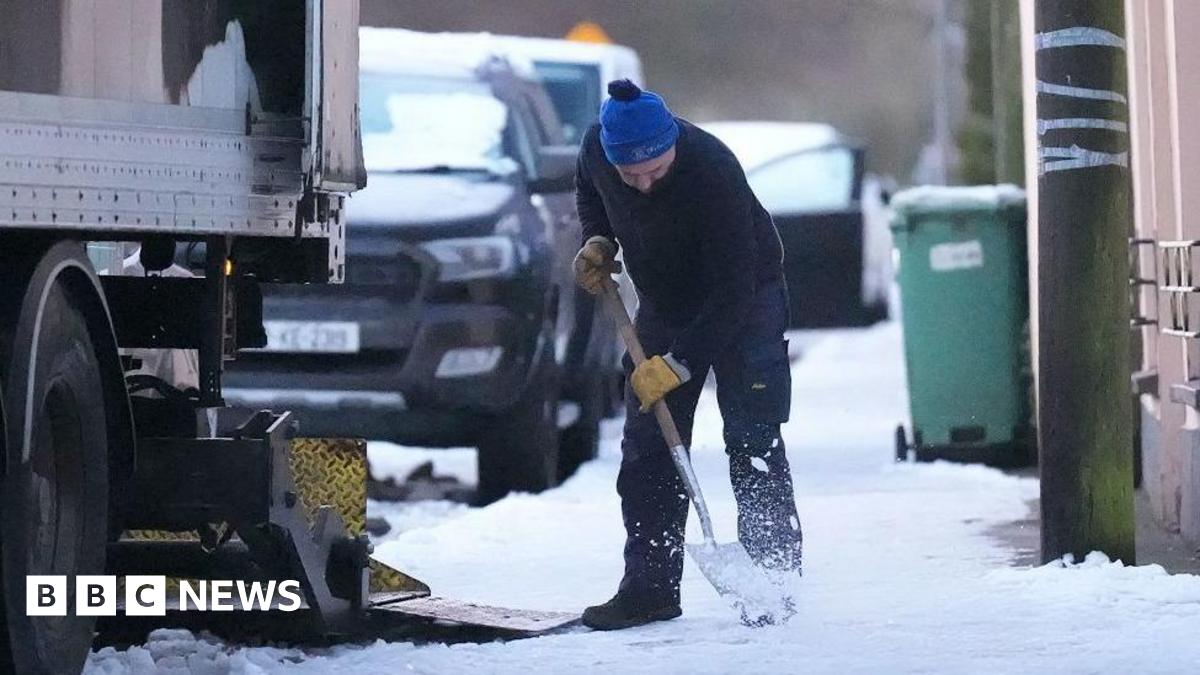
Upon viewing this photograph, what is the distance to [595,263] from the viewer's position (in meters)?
7.84

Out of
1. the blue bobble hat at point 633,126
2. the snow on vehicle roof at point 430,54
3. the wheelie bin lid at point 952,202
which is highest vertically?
the snow on vehicle roof at point 430,54

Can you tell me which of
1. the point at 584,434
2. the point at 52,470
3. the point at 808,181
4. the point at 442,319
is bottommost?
the point at 584,434

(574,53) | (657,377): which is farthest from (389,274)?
(574,53)

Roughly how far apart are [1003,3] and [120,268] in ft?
32.7

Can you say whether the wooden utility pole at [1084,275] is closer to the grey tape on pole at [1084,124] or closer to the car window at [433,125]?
the grey tape on pole at [1084,124]

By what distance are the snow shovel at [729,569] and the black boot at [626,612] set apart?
0.17 metres

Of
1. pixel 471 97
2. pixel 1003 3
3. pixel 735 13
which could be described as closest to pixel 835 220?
pixel 1003 3

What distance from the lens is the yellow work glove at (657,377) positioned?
7.61 meters

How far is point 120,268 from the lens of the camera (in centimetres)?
737

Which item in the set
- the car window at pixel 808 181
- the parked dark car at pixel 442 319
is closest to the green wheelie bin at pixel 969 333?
the parked dark car at pixel 442 319

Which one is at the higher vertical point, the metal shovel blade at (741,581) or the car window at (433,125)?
the car window at (433,125)

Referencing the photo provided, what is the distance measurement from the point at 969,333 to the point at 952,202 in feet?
2.07

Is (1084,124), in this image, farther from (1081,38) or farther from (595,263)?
(595,263)

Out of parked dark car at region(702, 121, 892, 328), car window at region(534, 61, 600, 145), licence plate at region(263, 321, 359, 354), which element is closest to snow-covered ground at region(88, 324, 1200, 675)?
licence plate at region(263, 321, 359, 354)
